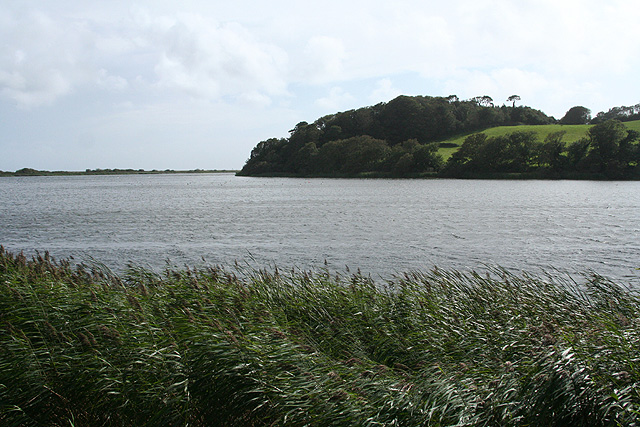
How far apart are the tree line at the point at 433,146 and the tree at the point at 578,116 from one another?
0.33 m

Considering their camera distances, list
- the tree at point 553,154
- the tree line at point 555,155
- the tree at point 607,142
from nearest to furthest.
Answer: the tree at point 607,142 → the tree line at point 555,155 → the tree at point 553,154

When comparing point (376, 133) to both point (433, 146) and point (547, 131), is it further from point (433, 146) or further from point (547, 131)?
point (547, 131)

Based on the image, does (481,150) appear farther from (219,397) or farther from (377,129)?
(219,397)

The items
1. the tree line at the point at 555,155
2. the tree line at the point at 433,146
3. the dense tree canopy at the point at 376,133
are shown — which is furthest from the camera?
the dense tree canopy at the point at 376,133

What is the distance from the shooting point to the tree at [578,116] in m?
160

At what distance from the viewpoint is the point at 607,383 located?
17.2ft

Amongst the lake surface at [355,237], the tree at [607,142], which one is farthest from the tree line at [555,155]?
the lake surface at [355,237]

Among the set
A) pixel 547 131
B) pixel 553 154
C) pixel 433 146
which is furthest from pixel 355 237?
pixel 547 131

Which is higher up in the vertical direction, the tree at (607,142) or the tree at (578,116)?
the tree at (578,116)

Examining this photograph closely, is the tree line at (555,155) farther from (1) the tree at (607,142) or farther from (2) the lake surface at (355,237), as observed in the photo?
(2) the lake surface at (355,237)

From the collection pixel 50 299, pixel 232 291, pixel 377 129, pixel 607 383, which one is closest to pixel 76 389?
pixel 50 299

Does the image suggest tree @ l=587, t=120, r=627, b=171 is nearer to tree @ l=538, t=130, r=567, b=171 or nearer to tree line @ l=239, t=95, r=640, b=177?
tree line @ l=239, t=95, r=640, b=177

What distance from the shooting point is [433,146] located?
11012 cm

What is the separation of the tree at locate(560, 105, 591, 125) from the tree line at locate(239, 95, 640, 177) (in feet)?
1.07
